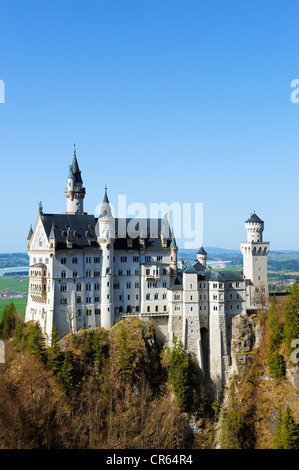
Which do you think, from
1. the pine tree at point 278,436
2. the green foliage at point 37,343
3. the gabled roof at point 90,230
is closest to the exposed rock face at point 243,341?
the pine tree at point 278,436

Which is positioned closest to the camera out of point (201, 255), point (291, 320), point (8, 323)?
point (291, 320)

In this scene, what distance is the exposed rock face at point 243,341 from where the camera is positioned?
8819 cm

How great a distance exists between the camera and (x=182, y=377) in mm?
82188

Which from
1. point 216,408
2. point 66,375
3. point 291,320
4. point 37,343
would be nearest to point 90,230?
point 37,343

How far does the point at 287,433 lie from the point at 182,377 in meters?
17.6

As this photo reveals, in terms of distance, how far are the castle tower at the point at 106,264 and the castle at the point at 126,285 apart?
166 mm

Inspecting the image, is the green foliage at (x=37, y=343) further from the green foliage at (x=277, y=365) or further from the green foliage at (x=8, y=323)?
the green foliage at (x=277, y=365)

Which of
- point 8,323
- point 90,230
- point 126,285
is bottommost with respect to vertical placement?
point 8,323

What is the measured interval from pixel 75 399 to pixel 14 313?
21.4 meters

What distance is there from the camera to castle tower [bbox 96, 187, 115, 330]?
86312 mm

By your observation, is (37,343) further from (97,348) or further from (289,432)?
(289,432)

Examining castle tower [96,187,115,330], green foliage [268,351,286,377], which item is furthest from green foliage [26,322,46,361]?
green foliage [268,351,286,377]

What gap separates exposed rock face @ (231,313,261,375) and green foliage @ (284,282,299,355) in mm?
7323

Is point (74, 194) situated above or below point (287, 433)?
above
